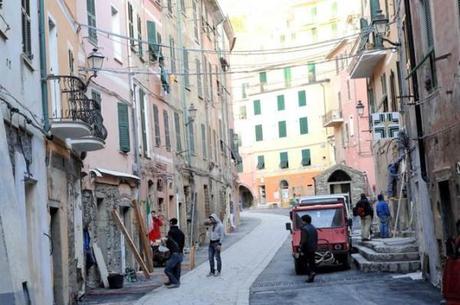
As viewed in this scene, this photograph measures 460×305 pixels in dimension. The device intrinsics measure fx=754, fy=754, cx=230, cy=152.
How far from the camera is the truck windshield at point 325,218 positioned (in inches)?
834

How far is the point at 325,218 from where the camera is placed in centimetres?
2136

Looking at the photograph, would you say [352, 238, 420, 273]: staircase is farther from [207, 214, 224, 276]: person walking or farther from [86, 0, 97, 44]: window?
[86, 0, 97, 44]: window

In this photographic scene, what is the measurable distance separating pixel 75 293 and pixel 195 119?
64.6 ft

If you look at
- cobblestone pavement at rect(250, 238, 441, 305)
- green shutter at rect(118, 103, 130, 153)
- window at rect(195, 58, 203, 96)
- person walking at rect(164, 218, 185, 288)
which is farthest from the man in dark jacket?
window at rect(195, 58, 203, 96)

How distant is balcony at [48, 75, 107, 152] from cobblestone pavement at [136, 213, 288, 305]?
354 cm

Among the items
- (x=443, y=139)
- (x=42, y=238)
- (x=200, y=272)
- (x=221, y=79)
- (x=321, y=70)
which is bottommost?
(x=200, y=272)

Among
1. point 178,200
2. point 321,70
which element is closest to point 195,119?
point 178,200

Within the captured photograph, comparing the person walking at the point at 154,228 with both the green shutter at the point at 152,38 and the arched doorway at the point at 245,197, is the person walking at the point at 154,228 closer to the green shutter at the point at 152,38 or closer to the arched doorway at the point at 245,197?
the green shutter at the point at 152,38

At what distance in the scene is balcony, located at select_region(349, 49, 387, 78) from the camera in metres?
25.2

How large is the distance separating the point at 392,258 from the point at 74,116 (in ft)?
28.8

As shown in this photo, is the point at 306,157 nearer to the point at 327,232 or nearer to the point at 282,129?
the point at 282,129

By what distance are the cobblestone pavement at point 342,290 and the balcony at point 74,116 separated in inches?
185

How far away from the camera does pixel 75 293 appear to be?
15719mm

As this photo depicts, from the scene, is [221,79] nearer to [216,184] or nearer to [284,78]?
[216,184]
